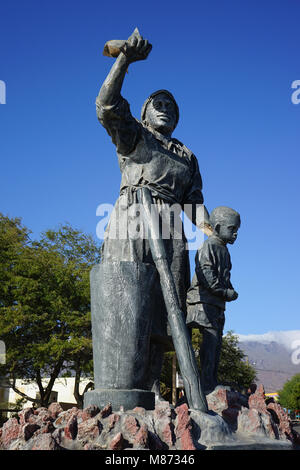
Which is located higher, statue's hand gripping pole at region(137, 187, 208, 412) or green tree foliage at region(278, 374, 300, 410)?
statue's hand gripping pole at region(137, 187, 208, 412)

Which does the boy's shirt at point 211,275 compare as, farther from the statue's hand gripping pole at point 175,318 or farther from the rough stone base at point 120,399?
the rough stone base at point 120,399

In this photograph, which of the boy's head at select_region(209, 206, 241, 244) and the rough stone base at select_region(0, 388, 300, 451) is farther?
the boy's head at select_region(209, 206, 241, 244)

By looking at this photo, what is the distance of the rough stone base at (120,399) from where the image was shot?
179 inches

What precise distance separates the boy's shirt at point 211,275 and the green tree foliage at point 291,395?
56890 millimetres

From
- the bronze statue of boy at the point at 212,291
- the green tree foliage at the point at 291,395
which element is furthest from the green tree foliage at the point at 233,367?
the green tree foliage at the point at 291,395

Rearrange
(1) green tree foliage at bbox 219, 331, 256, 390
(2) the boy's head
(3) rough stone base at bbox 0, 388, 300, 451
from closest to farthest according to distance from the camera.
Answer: (3) rough stone base at bbox 0, 388, 300, 451, (2) the boy's head, (1) green tree foliage at bbox 219, 331, 256, 390

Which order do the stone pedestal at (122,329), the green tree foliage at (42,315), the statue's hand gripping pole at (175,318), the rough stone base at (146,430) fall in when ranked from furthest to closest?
the green tree foliage at (42,315) < the stone pedestal at (122,329) < the statue's hand gripping pole at (175,318) < the rough stone base at (146,430)

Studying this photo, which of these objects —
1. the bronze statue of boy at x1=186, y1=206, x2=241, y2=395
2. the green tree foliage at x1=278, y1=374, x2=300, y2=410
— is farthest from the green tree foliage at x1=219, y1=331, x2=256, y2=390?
the green tree foliage at x1=278, y1=374, x2=300, y2=410

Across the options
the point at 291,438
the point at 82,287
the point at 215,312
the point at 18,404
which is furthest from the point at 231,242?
the point at 18,404

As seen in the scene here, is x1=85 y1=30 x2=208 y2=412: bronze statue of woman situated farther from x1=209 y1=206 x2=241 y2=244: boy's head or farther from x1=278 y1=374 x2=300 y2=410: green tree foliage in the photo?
x1=278 y1=374 x2=300 y2=410: green tree foliage

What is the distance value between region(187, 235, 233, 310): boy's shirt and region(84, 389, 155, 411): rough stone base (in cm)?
127

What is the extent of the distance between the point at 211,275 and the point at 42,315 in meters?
17.8

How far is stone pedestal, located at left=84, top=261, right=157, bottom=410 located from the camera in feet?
15.4

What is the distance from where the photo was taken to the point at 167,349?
5562 mm
